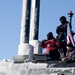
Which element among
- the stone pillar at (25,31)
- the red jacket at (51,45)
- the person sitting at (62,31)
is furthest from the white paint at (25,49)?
Answer: the person sitting at (62,31)

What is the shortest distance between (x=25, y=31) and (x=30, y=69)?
2502 millimetres

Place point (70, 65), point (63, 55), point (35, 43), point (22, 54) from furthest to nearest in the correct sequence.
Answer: point (35, 43), point (22, 54), point (63, 55), point (70, 65)

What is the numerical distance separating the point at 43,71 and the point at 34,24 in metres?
4.16

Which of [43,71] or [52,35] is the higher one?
[52,35]

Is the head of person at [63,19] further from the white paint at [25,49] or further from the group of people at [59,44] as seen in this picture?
the white paint at [25,49]

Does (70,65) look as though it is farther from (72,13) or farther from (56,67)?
(72,13)

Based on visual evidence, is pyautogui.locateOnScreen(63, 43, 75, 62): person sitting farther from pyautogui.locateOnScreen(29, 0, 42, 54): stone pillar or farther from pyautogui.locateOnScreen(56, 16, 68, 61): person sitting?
pyautogui.locateOnScreen(29, 0, 42, 54): stone pillar

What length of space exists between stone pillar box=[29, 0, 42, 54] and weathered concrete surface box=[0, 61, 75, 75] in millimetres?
2359

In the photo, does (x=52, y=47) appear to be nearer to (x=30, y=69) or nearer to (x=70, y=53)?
(x=70, y=53)

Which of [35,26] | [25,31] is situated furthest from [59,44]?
[35,26]

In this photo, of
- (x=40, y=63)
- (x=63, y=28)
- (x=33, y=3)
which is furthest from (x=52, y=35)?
(x=33, y=3)

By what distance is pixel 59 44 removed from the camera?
45.6 ft

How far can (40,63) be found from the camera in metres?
13.2

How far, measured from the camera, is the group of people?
13715mm
